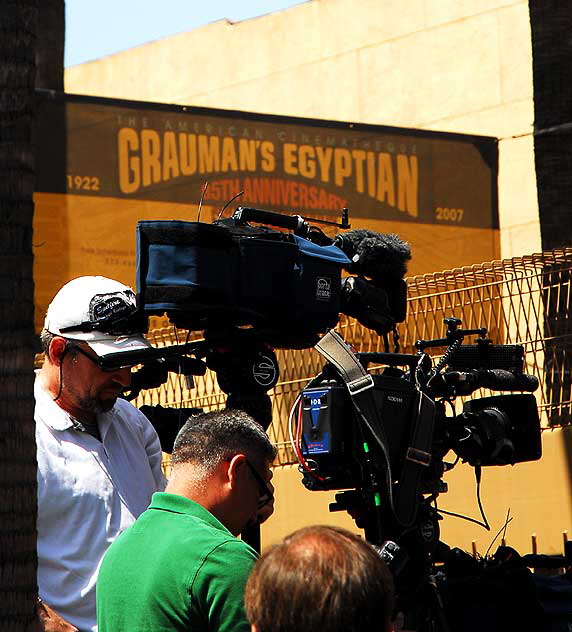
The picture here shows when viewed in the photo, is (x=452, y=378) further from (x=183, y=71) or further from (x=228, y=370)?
(x=183, y=71)

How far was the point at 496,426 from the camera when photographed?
5.03 m

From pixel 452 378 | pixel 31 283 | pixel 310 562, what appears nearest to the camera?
pixel 310 562

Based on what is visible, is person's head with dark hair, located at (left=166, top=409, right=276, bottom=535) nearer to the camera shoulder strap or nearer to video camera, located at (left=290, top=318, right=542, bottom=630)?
video camera, located at (left=290, top=318, right=542, bottom=630)

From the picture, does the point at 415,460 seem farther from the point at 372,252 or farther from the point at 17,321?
the point at 17,321

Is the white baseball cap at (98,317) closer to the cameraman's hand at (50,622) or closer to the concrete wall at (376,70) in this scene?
the cameraman's hand at (50,622)

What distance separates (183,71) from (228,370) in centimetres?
1735

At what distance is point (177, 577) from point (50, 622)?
3.87ft

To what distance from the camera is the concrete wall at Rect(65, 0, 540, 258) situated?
18.2 metres

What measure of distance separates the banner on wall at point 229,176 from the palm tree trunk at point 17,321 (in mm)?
9806

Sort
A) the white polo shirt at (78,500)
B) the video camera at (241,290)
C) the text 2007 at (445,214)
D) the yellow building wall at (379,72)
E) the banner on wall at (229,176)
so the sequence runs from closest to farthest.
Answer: the video camera at (241,290) < the white polo shirt at (78,500) < the banner on wall at (229,176) < the text 2007 at (445,214) < the yellow building wall at (379,72)

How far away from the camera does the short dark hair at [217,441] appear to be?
359 cm

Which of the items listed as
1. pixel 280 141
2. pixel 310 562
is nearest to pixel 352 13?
pixel 280 141

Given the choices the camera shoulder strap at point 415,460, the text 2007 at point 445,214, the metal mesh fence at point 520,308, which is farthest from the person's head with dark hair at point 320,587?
the text 2007 at point 445,214

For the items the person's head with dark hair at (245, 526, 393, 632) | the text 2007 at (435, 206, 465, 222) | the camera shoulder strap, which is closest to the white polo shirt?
the camera shoulder strap
